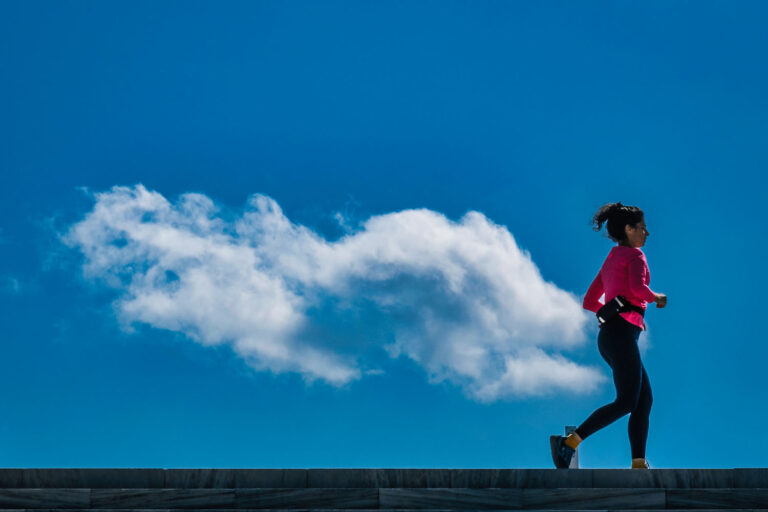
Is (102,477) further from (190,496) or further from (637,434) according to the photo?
(637,434)

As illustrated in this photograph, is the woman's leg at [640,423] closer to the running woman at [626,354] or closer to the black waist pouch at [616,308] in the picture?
the running woman at [626,354]

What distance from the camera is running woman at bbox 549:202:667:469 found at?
28.7 ft

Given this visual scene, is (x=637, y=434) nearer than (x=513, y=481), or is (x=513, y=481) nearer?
(x=513, y=481)

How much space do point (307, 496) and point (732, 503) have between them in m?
3.15

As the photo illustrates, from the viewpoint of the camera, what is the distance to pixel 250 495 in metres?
7.33

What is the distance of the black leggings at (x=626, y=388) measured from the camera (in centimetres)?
874

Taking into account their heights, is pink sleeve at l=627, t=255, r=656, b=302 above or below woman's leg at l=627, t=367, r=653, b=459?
above

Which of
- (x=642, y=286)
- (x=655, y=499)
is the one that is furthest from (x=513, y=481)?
(x=642, y=286)

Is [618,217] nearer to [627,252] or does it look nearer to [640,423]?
[627,252]

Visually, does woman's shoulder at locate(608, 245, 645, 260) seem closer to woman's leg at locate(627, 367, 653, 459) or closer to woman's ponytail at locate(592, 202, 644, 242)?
woman's ponytail at locate(592, 202, 644, 242)

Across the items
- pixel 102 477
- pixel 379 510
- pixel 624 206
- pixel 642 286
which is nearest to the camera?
pixel 379 510

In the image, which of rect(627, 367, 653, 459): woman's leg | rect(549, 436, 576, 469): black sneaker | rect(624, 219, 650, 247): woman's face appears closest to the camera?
rect(549, 436, 576, 469): black sneaker

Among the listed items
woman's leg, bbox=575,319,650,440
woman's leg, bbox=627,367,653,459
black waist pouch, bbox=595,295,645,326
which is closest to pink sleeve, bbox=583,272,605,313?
black waist pouch, bbox=595,295,645,326

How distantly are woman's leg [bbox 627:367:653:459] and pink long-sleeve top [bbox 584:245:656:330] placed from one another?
62 cm
